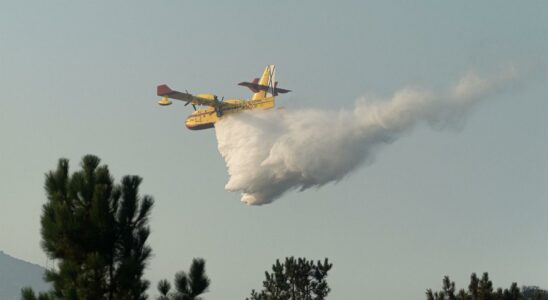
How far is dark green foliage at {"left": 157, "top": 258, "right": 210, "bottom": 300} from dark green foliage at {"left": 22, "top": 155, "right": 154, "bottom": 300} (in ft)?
4.89

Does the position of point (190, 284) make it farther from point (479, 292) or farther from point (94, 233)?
point (479, 292)

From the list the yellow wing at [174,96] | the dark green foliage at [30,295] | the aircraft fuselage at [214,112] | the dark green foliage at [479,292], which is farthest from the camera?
the yellow wing at [174,96]

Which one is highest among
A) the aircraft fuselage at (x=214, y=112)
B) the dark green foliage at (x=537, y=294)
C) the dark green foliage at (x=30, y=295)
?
the aircraft fuselage at (x=214, y=112)

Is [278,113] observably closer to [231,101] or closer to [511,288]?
[231,101]

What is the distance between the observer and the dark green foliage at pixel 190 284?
35.1 metres

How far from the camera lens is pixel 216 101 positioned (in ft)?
305

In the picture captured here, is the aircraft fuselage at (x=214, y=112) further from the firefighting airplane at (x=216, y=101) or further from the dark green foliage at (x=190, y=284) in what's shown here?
the dark green foliage at (x=190, y=284)

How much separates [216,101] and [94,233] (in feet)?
196

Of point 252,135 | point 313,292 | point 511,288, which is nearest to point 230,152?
point 252,135

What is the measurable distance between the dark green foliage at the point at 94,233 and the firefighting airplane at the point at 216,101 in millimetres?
55038

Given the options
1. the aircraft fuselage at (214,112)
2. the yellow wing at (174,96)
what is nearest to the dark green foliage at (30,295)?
the aircraft fuselage at (214,112)

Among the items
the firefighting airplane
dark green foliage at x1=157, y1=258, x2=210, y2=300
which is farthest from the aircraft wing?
dark green foliage at x1=157, y1=258, x2=210, y2=300

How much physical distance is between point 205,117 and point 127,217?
59.7 m

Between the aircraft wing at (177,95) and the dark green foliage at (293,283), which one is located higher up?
the aircraft wing at (177,95)
